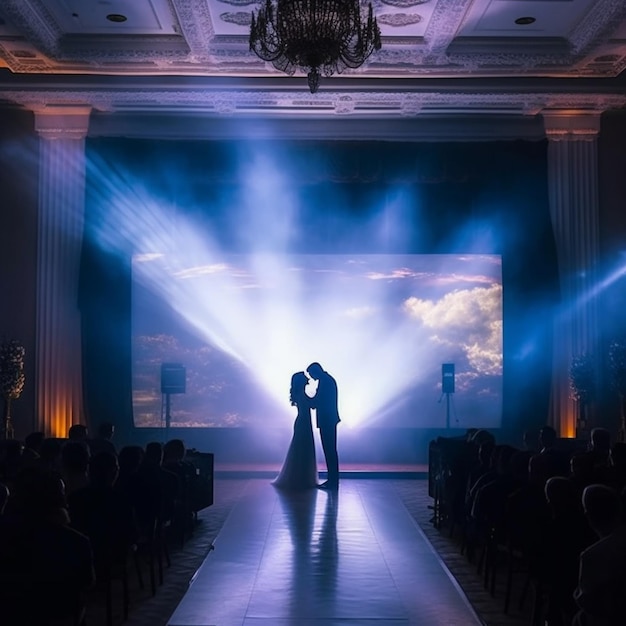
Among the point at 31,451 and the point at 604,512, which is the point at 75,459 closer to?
the point at 31,451

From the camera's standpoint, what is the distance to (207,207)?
537 inches

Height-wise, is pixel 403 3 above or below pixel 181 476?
above

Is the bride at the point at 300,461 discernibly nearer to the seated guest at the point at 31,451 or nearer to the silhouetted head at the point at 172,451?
the silhouetted head at the point at 172,451

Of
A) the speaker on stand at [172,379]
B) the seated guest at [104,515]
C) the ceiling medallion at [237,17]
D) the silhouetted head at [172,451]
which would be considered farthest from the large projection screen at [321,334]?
the seated guest at [104,515]

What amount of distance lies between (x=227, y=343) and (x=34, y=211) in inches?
141

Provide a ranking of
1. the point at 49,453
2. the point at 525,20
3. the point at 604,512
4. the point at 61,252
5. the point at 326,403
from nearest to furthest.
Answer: the point at 604,512 → the point at 49,453 → the point at 525,20 → the point at 326,403 → the point at 61,252

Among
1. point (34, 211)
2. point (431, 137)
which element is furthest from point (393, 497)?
point (34, 211)

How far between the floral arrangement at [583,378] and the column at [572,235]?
0.50 meters

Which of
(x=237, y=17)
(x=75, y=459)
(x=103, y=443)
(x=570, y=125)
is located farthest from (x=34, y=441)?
(x=570, y=125)

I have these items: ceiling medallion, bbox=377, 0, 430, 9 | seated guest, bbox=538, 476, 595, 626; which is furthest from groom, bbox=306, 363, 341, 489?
seated guest, bbox=538, 476, 595, 626

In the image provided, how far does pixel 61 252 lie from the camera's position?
1325 centimetres

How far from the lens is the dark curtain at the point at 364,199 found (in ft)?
43.4

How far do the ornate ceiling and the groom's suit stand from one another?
161 inches

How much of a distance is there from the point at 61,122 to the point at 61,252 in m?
1.95
